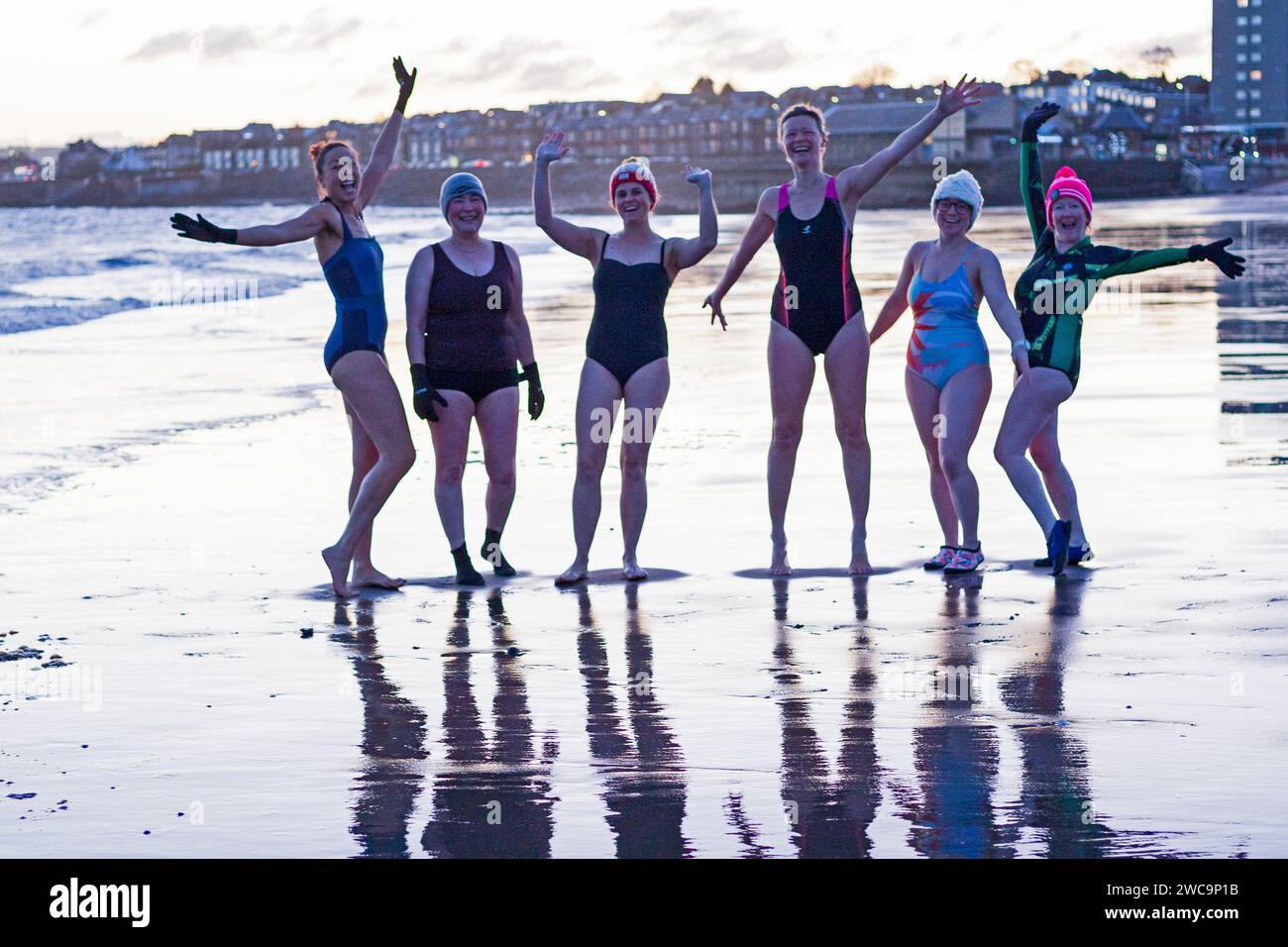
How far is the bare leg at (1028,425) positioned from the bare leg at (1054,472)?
9 centimetres

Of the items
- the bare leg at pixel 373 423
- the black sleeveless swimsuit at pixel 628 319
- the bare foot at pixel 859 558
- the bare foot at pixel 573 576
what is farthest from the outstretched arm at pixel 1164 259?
the bare leg at pixel 373 423

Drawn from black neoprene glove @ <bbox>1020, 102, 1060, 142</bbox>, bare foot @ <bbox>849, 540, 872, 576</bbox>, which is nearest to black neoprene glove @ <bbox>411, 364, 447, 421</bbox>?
bare foot @ <bbox>849, 540, 872, 576</bbox>

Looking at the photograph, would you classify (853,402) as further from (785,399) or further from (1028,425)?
(1028,425)

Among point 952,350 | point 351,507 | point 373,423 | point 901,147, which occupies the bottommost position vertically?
point 351,507

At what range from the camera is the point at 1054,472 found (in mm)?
7809

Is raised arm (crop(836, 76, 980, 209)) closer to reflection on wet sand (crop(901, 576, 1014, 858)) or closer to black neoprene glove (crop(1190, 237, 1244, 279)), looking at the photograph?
black neoprene glove (crop(1190, 237, 1244, 279))

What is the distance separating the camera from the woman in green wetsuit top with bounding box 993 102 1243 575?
7.66 metres

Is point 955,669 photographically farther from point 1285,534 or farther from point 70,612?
point 70,612

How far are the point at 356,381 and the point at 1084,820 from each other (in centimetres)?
398

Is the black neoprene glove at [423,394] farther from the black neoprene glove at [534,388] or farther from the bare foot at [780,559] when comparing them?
the bare foot at [780,559]

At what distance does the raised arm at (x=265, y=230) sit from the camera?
6.90m

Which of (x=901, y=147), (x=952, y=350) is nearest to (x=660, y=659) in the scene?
(x=952, y=350)

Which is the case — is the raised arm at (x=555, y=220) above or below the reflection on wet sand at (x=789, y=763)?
above

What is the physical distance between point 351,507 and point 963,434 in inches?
101
